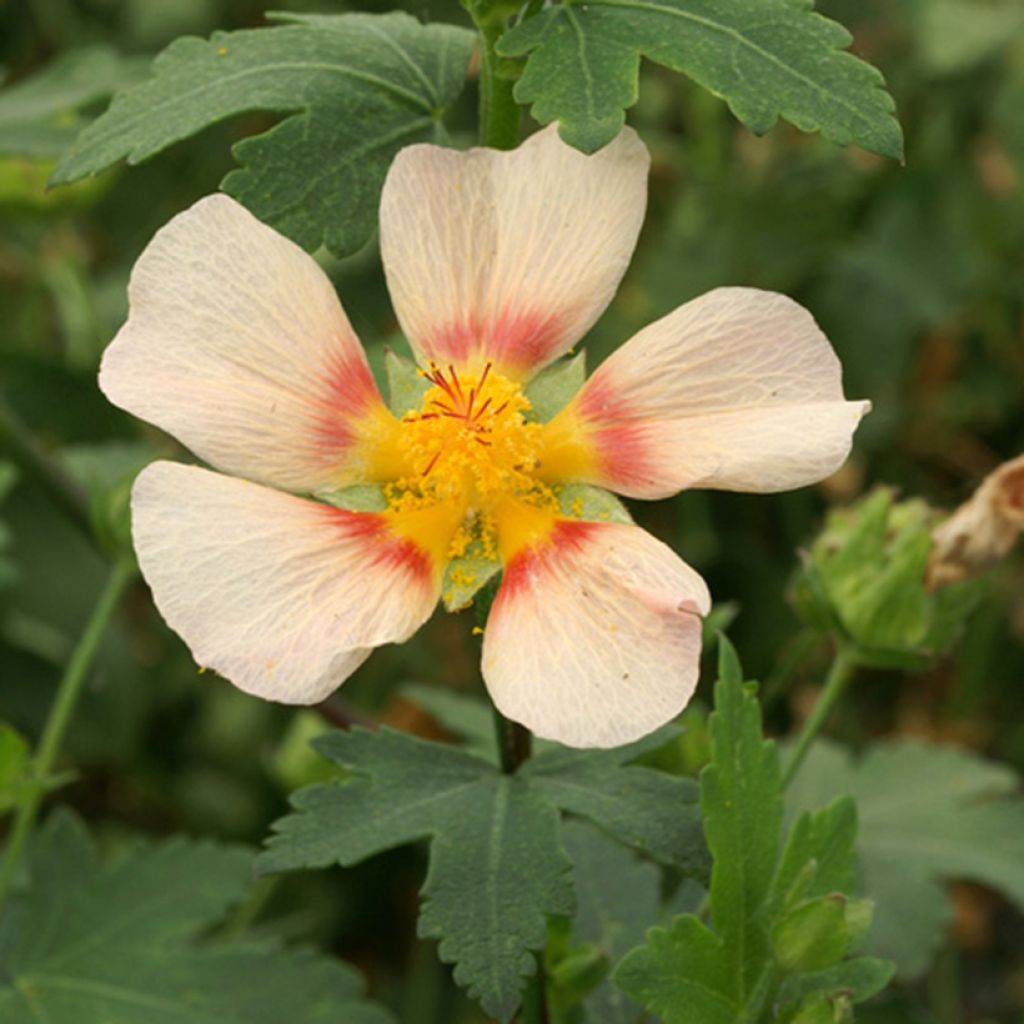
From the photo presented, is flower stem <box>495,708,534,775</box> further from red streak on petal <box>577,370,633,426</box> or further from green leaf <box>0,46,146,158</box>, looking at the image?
green leaf <box>0,46,146,158</box>

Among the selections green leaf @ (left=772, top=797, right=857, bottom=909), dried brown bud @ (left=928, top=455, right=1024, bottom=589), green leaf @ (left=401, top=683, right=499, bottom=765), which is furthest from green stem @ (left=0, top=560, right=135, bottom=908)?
dried brown bud @ (left=928, top=455, right=1024, bottom=589)

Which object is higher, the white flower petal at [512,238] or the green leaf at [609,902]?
the white flower petal at [512,238]

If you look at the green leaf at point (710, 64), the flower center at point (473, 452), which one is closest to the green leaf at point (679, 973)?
the flower center at point (473, 452)

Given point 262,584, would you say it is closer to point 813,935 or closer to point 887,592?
point 813,935

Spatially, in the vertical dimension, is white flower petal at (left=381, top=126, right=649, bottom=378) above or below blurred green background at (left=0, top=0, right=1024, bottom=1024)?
above

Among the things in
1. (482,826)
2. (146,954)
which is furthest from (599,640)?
(146,954)

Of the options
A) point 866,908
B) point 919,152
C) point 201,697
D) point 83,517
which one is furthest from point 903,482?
point 866,908

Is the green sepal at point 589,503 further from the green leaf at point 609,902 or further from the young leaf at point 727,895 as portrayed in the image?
the green leaf at point 609,902
